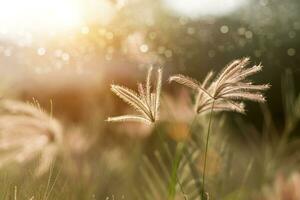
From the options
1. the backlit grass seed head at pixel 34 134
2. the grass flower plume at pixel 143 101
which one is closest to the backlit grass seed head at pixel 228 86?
the grass flower plume at pixel 143 101

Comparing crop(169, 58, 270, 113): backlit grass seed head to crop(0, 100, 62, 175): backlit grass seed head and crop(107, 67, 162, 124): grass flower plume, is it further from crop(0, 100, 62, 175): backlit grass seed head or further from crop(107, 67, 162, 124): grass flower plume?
crop(0, 100, 62, 175): backlit grass seed head

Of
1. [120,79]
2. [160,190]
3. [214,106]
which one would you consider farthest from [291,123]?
[120,79]

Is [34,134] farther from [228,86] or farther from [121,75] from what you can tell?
[121,75]

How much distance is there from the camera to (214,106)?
121 cm

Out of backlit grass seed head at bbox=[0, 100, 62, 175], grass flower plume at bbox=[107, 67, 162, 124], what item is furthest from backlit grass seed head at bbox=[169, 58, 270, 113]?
backlit grass seed head at bbox=[0, 100, 62, 175]

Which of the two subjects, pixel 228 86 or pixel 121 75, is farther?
pixel 121 75

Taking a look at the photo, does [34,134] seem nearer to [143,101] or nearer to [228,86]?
[143,101]

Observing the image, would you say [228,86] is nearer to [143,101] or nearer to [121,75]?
[143,101]

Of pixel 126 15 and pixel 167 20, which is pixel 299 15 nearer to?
pixel 167 20

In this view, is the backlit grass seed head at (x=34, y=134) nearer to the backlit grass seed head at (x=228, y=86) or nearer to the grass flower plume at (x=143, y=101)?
the grass flower plume at (x=143, y=101)

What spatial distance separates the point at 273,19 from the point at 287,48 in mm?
505

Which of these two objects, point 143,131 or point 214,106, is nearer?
point 214,106

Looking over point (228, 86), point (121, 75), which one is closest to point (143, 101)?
point (228, 86)

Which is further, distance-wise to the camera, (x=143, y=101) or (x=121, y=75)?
(x=121, y=75)
